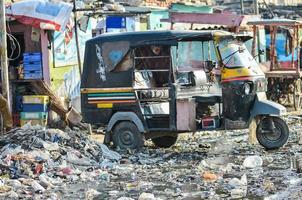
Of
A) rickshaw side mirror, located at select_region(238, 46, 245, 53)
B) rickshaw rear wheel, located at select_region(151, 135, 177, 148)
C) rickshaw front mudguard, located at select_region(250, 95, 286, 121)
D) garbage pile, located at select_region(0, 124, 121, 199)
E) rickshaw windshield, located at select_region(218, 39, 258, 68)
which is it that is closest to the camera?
garbage pile, located at select_region(0, 124, 121, 199)

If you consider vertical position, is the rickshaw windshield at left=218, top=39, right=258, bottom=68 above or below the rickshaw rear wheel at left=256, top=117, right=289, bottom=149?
above

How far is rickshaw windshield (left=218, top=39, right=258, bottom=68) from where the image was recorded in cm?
1170

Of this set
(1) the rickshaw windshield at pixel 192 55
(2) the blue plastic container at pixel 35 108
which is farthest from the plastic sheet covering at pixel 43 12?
(1) the rickshaw windshield at pixel 192 55

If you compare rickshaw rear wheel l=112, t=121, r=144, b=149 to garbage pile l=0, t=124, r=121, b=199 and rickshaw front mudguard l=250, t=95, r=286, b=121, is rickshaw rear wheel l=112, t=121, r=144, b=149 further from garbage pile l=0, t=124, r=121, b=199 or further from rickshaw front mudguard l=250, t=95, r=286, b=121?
rickshaw front mudguard l=250, t=95, r=286, b=121

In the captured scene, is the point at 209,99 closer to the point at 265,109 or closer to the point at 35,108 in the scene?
the point at 265,109

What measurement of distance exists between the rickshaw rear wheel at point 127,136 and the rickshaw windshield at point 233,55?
6.99 ft

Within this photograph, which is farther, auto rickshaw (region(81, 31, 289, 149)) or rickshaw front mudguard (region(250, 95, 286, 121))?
auto rickshaw (region(81, 31, 289, 149))

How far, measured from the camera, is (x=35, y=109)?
49.1 feet

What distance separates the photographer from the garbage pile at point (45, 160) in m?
9.21

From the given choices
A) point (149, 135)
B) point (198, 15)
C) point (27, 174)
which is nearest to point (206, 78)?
point (149, 135)

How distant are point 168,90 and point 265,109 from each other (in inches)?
70.3

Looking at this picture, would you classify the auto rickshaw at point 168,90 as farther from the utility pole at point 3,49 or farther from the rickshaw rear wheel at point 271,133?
the utility pole at point 3,49

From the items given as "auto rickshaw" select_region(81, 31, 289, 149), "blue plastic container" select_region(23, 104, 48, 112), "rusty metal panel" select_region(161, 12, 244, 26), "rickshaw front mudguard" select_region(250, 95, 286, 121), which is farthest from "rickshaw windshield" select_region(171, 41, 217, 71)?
"blue plastic container" select_region(23, 104, 48, 112)

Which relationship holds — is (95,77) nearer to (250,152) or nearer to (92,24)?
(250,152)
